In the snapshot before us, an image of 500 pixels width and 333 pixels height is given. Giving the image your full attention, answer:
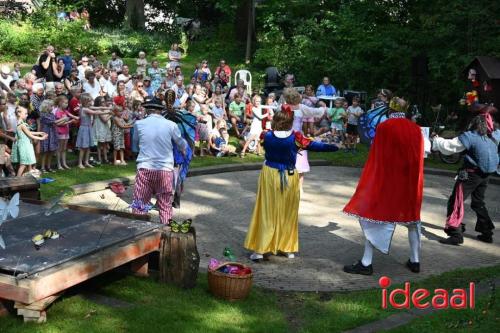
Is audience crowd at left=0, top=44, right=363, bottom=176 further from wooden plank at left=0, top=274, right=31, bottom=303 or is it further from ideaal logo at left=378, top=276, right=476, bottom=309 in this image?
wooden plank at left=0, top=274, right=31, bottom=303

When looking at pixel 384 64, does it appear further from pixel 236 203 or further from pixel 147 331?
pixel 147 331

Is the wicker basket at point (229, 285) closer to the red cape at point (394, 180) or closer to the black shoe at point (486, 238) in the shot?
the red cape at point (394, 180)

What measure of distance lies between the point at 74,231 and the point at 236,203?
4.84m

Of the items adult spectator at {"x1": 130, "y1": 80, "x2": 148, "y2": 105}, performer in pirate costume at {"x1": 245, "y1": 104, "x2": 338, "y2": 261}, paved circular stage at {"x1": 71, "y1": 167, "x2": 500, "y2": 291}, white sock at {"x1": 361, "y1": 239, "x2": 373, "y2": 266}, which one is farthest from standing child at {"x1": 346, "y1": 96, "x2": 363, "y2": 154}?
white sock at {"x1": 361, "y1": 239, "x2": 373, "y2": 266}

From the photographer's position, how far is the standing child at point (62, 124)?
13.5m

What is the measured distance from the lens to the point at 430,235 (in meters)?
10.5

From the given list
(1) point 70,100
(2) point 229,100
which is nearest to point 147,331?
(1) point 70,100

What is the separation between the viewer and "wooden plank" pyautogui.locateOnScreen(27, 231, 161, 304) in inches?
243

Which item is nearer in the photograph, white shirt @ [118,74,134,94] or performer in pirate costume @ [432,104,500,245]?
performer in pirate costume @ [432,104,500,245]

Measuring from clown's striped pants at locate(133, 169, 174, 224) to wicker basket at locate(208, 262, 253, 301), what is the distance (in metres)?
1.89

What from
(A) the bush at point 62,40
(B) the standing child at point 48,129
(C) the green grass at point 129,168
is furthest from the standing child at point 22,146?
(A) the bush at point 62,40

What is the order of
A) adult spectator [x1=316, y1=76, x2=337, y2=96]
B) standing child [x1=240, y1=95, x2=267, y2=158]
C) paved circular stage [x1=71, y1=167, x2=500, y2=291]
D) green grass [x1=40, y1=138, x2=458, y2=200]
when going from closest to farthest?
paved circular stage [x1=71, y1=167, x2=500, y2=291] → green grass [x1=40, y1=138, x2=458, y2=200] → standing child [x1=240, y1=95, x2=267, y2=158] → adult spectator [x1=316, y1=76, x2=337, y2=96]

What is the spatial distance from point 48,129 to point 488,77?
419 inches

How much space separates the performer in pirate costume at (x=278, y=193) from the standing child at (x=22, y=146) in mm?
5403
